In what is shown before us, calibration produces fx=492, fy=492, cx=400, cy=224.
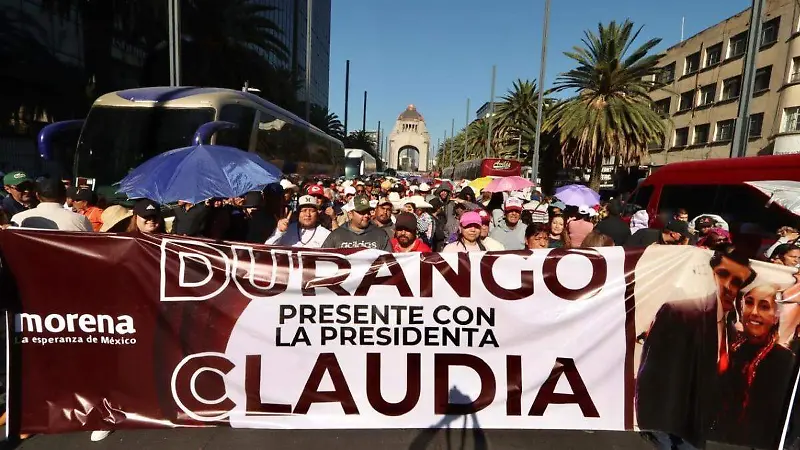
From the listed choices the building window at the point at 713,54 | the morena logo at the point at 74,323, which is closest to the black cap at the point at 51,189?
the morena logo at the point at 74,323

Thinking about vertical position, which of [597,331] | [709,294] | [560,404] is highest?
[709,294]

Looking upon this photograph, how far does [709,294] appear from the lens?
3.33m

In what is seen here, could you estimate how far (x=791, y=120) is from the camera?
23828 mm

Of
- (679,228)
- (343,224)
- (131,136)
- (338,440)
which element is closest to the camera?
(338,440)

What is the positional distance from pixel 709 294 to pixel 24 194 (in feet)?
23.0

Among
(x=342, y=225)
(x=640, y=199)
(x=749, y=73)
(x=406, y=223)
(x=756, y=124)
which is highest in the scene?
(x=756, y=124)

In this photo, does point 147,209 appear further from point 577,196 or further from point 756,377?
point 577,196

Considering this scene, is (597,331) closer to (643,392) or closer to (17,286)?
(643,392)

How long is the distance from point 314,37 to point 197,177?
73.3 metres

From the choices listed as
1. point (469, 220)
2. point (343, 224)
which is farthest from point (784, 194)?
point (343, 224)

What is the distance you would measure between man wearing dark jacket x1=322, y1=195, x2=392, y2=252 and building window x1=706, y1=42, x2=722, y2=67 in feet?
110

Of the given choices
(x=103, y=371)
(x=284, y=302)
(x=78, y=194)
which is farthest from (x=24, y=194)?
(x=284, y=302)

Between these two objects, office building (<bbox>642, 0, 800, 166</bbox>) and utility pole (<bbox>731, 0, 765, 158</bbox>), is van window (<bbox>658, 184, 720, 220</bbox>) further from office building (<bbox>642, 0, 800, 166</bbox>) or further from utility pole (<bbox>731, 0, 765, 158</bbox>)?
office building (<bbox>642, 0, 800, 166</bbox>)

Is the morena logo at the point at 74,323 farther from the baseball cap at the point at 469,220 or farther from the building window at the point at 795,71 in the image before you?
the building window at the point at 795,71
